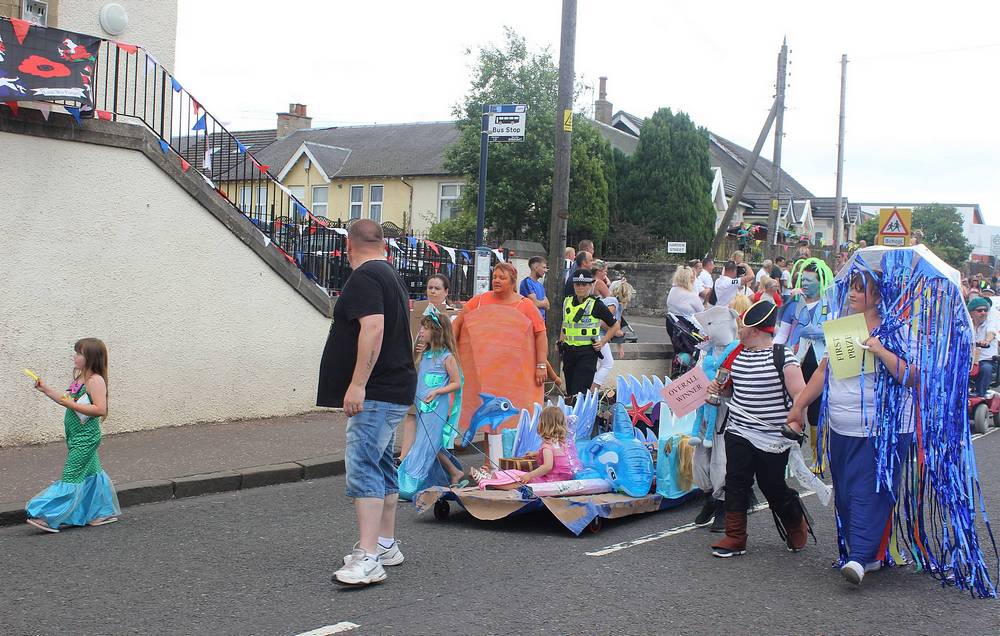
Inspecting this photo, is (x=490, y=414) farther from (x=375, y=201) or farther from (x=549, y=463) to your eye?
(x=375, y=201)

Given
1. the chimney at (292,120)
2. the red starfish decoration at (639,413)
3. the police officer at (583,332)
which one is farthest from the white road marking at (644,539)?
the chimney at (292,120)

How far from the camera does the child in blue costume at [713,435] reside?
7.04m

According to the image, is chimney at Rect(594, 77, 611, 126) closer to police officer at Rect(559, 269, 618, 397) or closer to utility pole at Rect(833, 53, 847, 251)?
utility pole at Rect(833, 53, 847, 251)

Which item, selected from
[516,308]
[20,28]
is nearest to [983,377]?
[516,308]

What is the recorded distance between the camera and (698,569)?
5953 mm

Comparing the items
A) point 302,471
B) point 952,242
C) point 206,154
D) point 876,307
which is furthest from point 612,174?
point 952,242

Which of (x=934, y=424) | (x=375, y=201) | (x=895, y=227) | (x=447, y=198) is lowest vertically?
(x=934, y=424)

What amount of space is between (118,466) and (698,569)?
507 centimetres

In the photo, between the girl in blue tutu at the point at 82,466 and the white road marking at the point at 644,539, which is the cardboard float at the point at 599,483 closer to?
the white road marking at the point at 644,539

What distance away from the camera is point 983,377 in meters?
13.0

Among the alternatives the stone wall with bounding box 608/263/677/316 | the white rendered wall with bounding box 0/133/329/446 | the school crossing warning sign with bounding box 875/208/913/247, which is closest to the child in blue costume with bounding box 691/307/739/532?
the white rendered wall with bounding box 0/133/329/446

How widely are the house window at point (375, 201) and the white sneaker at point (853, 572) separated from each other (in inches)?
1352

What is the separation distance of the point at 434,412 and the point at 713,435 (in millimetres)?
2148

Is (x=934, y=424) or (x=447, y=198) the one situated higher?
(x=447, y=198)
